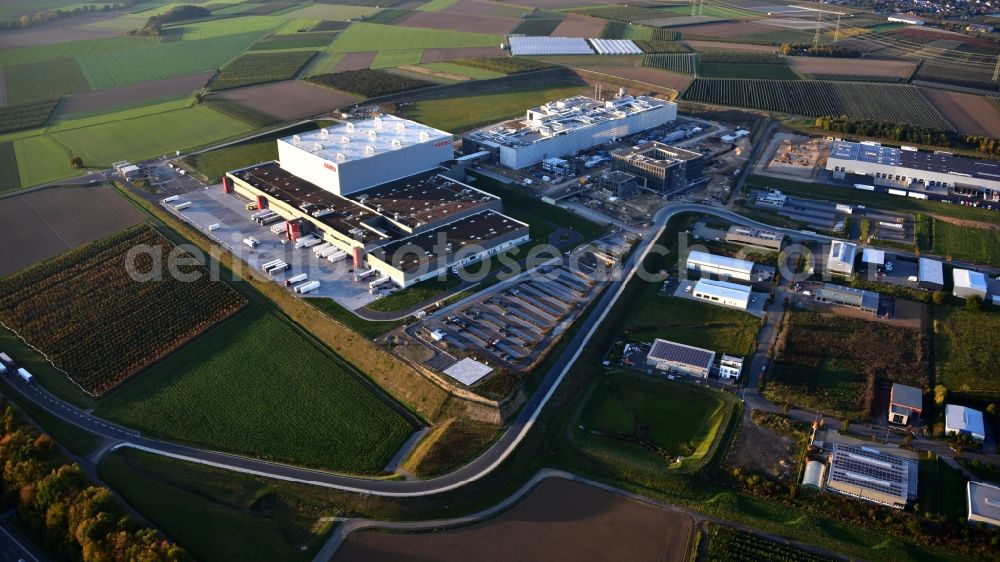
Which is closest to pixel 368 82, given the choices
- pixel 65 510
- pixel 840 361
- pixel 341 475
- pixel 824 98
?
pixel 824 98

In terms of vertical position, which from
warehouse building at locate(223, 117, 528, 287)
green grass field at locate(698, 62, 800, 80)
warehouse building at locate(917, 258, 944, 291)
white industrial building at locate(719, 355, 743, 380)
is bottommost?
white industrial building at locate(719, 355, 743, 380)

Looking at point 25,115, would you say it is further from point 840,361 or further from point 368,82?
point 840,361

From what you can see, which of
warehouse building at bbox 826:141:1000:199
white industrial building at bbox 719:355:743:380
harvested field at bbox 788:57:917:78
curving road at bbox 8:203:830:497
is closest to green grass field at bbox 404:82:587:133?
harvested field at bbox 788:57:917:78

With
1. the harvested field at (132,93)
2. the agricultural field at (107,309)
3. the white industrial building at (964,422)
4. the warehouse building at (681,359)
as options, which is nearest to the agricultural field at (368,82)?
the harvested field at (132,93)

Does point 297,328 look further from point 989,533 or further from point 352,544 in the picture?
point 989,533

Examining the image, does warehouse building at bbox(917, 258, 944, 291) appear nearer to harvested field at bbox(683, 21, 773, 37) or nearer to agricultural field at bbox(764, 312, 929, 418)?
agricultural field at bbox(764, 312, 929, 418)

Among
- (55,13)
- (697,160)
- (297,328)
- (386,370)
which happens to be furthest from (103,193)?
(55,13)
